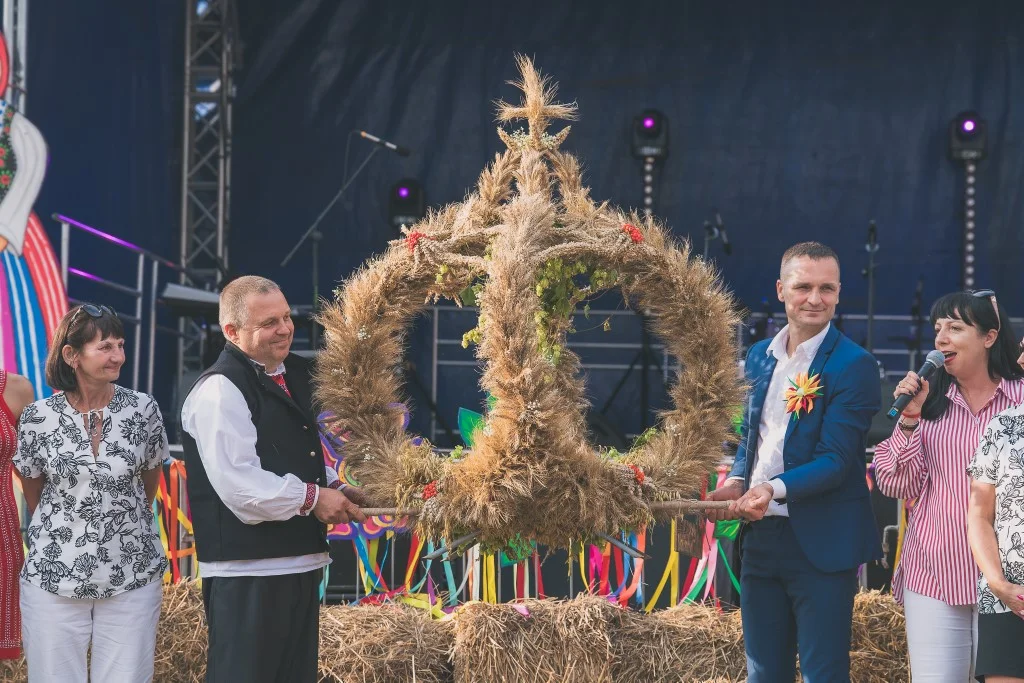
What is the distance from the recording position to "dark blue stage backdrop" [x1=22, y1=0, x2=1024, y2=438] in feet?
31.6

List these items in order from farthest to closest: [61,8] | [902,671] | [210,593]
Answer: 1. [61,8]
2. [902,671]
3. [210,593]

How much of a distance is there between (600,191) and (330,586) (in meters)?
5.04

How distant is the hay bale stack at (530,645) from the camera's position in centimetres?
458

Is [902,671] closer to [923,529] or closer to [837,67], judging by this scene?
[923,529]

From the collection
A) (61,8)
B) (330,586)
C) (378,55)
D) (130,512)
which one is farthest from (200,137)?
(130,512)

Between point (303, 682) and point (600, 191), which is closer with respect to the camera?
point (303, 682)

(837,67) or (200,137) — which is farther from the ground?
(837,67)

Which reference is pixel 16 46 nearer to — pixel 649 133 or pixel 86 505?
pixel 86 505

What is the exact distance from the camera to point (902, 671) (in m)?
4.77

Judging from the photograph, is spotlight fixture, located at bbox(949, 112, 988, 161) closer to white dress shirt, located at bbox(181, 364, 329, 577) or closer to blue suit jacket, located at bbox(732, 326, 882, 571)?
blue suit jacket, located at bbox(732, 326, 882, 571)

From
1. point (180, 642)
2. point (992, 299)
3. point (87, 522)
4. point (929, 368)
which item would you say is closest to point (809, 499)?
point (929, 368)

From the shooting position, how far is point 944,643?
138 inches

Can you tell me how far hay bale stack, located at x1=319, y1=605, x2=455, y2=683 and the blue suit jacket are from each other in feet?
5.73

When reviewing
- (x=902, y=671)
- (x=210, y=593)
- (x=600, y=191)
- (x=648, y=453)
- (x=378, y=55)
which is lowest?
(x=902, y=671)
